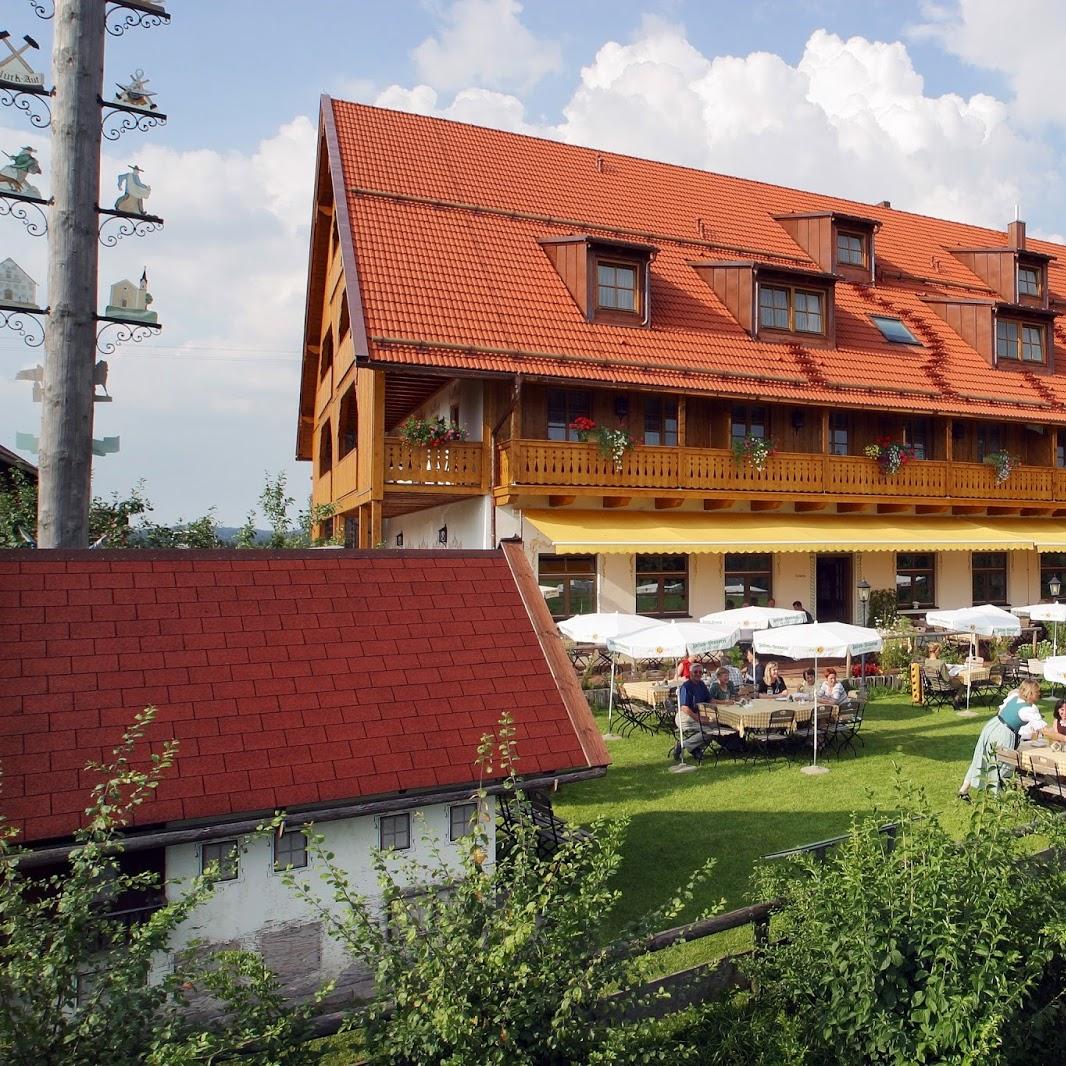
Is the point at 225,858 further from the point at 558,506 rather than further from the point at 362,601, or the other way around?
the point at 558,506

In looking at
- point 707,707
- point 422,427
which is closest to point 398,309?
point 422,427

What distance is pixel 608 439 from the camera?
58.1 feet

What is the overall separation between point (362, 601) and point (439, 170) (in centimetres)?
1777

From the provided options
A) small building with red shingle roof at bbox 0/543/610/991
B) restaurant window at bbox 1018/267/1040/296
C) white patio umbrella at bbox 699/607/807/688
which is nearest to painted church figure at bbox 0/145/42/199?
small building with red shingle roof at bbox 0/543/610/991

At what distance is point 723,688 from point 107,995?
1203cm

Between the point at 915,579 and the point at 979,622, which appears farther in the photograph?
the point at 915,579

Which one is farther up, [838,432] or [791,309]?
[791,309]

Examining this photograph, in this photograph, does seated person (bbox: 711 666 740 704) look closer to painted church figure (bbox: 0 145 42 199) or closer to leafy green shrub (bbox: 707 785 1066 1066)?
leafy green shrub (bbox: 707 785 1066 1066)

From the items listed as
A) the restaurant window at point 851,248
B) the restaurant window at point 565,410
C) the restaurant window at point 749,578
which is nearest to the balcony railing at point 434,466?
the restaurant window at point 565,410

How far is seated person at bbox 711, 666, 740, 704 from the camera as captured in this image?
14.4 meters

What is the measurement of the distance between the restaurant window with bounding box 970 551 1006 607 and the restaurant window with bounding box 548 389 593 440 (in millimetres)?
11811

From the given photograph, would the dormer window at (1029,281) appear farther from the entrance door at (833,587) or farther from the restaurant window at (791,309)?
the entrance door at (833,587)

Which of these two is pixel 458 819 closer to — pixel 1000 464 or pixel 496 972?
pixel 496 972

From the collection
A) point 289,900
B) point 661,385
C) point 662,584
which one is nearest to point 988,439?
point 662,584
